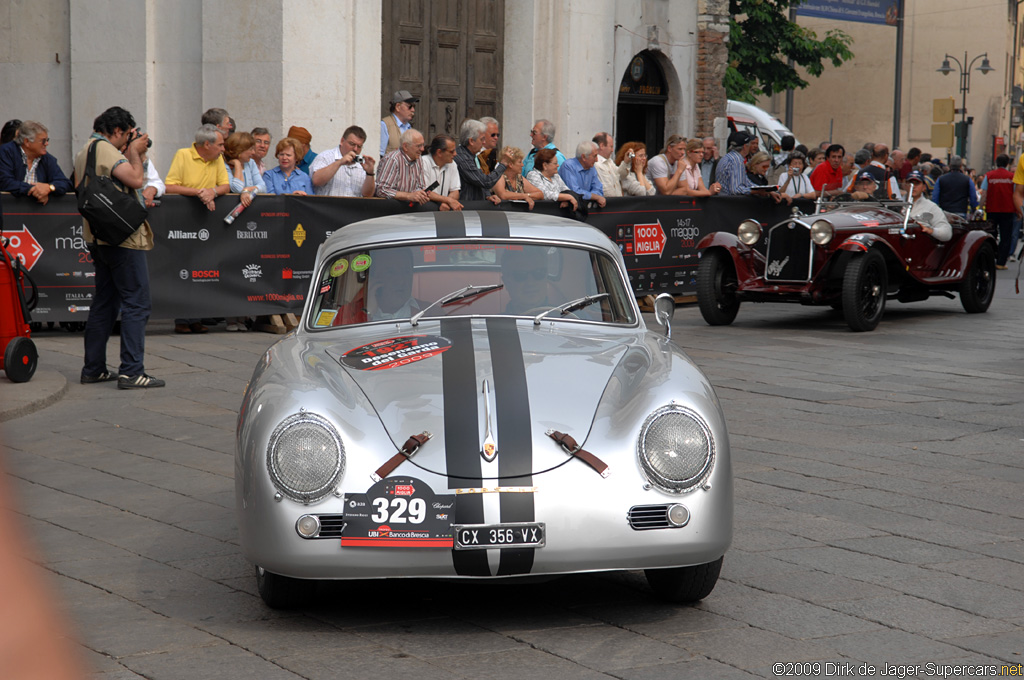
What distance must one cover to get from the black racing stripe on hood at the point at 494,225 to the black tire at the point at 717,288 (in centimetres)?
801

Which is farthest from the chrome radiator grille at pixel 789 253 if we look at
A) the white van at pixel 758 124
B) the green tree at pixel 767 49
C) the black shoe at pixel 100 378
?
the green tree at pixel 767 49

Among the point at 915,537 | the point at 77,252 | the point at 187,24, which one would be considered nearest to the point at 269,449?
the point at 915,537

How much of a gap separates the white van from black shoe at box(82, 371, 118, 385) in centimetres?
2302

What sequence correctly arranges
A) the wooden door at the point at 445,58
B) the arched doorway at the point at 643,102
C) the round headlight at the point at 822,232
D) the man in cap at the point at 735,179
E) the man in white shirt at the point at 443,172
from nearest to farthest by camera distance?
1. the man in white shirt at the point at 443,172
2. the round headlight at the point at 822,232
3. the man in cap at the point at 735,179
4. the wooden door at the point at 445,58
5. the arched doorway at the point at 643,102

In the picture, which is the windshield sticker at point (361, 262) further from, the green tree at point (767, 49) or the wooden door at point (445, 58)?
the green tree at point (767, 49)

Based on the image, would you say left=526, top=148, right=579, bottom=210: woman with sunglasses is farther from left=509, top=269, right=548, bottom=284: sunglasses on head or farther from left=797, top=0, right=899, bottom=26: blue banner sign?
left=797, top=0, right=899, bottom=26: blue banner sign

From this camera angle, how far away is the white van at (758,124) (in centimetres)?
3033

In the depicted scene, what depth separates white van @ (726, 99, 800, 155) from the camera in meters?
30.3

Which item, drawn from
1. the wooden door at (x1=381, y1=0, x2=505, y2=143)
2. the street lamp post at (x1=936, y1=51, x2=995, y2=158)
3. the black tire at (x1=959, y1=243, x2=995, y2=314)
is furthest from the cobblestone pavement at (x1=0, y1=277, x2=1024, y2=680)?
the street lamp post at (x1=936, y1=51, x2=995, y2=158)

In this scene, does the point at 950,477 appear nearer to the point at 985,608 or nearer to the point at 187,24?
the point at 985,608

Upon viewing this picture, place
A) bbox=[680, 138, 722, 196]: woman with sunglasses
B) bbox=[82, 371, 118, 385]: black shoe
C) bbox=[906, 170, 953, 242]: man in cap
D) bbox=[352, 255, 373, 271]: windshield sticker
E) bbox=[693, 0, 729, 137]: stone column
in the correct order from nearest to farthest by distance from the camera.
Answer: bbox=[352, 255, 373, 271]: windshield sticker, bbox=[82, 371, 118, 385]: black shoe, bbox=[906, 170, 953, 242]: man in cap, bbox=[680, 138, 722, 196]: woman with sunglasses, bbox=[693, 0, 729, 137]: stone column

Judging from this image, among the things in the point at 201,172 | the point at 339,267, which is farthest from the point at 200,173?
the point at 339,267

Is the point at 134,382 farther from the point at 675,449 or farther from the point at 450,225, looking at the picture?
the point at 675,449

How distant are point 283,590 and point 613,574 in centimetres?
131
